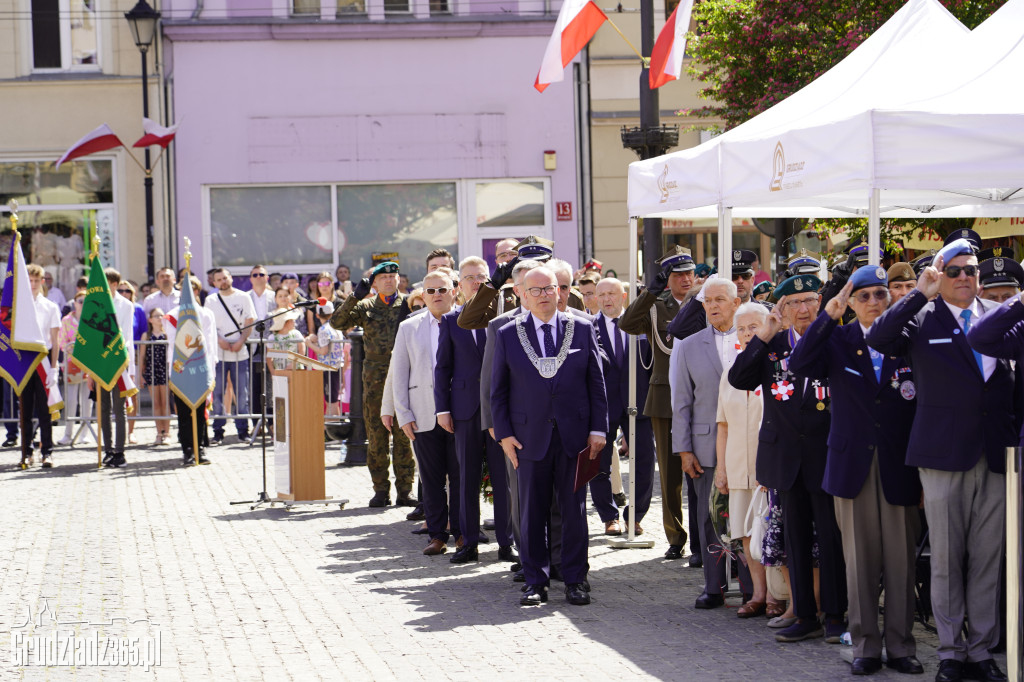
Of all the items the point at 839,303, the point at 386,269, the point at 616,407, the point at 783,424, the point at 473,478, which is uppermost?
the point at 386,269

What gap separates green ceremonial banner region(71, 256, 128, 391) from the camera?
15719 millimetres

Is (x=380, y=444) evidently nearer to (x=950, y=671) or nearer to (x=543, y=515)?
(x=543, y=515)

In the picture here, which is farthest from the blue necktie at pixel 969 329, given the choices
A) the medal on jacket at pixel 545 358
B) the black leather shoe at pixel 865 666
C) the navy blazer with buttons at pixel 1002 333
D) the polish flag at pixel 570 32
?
the polish flag at pixel 570 32

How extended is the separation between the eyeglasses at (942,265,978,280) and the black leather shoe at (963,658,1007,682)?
5.81 feet

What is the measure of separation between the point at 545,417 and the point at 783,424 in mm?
1655

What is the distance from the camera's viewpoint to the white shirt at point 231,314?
59.0 ft

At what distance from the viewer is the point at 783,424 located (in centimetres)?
745

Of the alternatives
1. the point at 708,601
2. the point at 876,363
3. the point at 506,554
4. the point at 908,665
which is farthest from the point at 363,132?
the point at 908,665

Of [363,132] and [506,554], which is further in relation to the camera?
[363,132]

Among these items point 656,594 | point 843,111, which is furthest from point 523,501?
point 843,111

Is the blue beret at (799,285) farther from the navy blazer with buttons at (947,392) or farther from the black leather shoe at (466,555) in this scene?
the black leather shoe at (466,555)

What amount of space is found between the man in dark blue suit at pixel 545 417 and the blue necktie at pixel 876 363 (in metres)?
2.07

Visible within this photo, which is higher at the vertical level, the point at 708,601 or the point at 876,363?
the point at 876,363

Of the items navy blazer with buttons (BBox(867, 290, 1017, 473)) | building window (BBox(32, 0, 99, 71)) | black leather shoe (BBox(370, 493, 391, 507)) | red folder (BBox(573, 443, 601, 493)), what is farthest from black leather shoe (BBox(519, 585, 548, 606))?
building window (BBox(32, 0, 99, 71))
